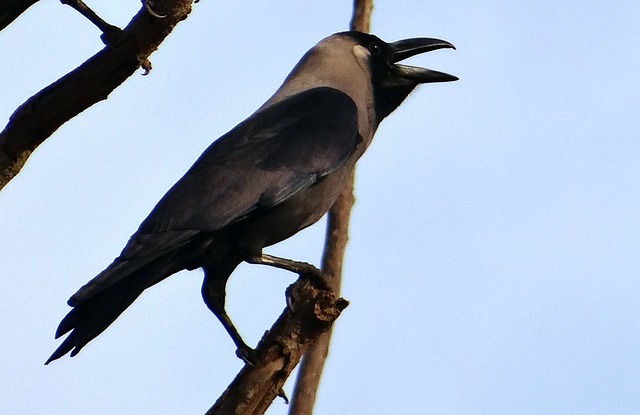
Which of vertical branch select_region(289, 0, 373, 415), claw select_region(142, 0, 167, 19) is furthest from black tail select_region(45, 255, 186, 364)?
claw select_region(142, 0, 167, 19)

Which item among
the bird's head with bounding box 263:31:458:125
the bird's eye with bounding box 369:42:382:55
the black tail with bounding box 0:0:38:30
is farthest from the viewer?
the bird's eye with bounding box 369:42:382:55

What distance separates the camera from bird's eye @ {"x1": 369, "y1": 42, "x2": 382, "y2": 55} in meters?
6.21

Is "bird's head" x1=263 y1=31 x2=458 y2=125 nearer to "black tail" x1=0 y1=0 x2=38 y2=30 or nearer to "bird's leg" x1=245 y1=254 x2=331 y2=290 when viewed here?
"bird's leg" x1=245 y1=254 x2=331 y2=290

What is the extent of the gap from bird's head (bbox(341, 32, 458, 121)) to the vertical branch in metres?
0.79

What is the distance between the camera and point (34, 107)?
364cm

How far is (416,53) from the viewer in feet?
20.6

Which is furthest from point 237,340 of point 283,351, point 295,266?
point 283,351

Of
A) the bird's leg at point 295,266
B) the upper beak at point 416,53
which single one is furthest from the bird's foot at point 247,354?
the upper beak at point 416,53

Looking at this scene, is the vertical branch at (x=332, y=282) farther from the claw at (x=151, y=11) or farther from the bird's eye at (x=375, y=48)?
the claw at (x=151, y=11)

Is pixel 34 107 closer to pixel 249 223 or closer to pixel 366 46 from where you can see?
pixel 249 223

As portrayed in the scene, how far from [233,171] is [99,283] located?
1.13 meters

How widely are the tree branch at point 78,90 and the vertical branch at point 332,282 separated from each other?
4.27ft

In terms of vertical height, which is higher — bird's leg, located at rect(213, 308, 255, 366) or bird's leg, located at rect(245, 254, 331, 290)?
bird's leg, located at rect(245, 254, 331, 290)

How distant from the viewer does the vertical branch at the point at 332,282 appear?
4586 millimetres
